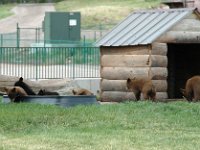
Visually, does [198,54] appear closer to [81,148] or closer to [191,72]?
[191,72]

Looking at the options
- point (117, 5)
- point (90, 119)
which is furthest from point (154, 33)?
point (117, 5)

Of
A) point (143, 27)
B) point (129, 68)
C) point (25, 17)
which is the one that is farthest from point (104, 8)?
point (129, 68)

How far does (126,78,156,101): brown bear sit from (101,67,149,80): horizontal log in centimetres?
73

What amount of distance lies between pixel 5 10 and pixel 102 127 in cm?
7434

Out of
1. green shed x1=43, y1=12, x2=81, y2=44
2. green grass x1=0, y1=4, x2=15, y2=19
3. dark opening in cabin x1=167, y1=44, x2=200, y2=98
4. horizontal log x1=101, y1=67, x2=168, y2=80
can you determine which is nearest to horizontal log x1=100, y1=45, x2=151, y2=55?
horizontal log x1=101, y1=67, x2=168, y2=80

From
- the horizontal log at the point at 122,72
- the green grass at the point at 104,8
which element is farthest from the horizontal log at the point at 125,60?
the green grass at the point at 104,8

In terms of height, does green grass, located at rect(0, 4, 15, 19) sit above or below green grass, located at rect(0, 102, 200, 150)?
above

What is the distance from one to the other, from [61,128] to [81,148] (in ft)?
8.90

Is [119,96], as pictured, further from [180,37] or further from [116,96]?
[180,37]

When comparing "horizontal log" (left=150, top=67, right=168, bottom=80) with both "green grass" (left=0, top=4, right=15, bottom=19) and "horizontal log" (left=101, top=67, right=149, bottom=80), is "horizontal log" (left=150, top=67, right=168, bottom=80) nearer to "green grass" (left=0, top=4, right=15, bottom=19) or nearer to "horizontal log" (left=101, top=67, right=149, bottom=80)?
"horizontal log" (left=101, top=67, right=149, bottom=80)

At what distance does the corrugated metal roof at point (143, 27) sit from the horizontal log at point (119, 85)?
1.08 meters

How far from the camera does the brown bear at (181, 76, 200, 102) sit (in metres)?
21.0

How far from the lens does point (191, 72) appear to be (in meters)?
25.5

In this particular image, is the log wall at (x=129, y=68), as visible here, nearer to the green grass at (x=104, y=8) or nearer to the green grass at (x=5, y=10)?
the green grass at (x=104, y=8)
